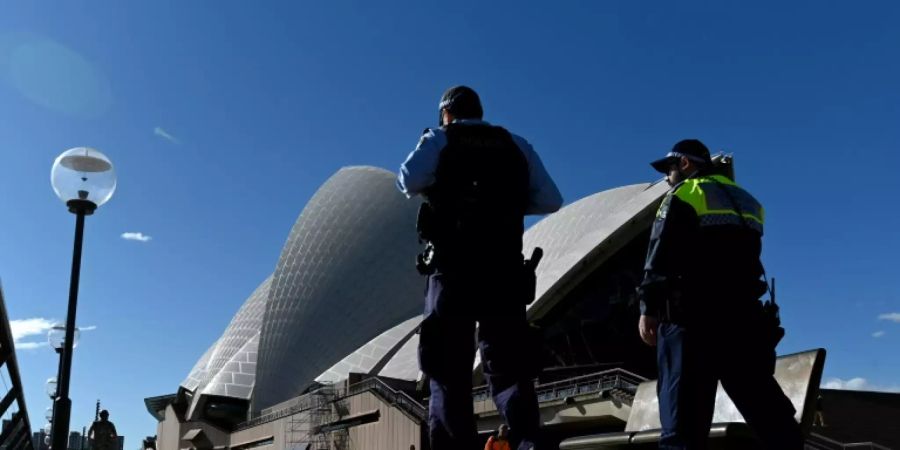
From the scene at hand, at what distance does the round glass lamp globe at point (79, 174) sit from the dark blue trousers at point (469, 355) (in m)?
4.37

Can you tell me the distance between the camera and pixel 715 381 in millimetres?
2725

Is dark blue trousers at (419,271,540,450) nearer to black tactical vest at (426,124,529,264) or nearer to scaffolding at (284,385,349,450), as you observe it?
black tactical vest at (426,124,529,264)

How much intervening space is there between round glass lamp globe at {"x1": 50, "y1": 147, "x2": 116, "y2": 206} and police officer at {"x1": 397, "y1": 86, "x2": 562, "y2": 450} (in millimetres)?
4158

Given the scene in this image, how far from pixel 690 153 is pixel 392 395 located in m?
25.5

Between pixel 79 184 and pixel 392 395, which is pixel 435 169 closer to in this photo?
pixel 79 184

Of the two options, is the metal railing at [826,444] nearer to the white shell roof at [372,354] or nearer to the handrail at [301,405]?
the handrail at [301,405]

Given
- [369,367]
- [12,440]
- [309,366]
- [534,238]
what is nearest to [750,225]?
[12,440]

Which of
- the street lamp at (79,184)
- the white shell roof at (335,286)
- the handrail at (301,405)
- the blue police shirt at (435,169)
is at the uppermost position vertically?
the white shell roof at (335,286)

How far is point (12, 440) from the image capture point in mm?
5809

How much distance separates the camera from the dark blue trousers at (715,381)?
2.67 metres

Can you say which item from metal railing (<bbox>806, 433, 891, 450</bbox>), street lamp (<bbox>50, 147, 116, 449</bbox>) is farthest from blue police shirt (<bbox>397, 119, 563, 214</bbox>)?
metal railing (<bbox>806, 433, 891, 450</bbox>)

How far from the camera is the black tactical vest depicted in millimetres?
2779

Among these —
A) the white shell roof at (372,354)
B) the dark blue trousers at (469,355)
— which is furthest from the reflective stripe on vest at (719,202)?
the white shell roof at (372,354)

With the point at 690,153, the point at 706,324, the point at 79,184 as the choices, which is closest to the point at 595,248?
the point at 79,184
